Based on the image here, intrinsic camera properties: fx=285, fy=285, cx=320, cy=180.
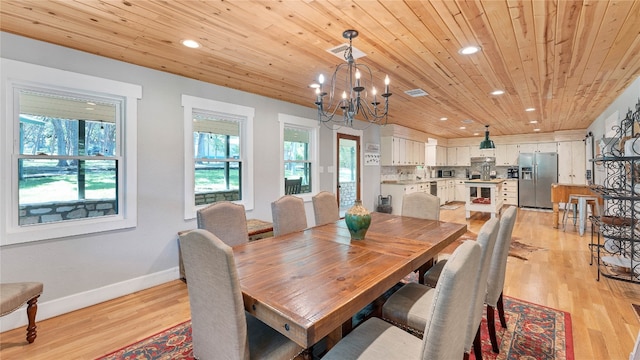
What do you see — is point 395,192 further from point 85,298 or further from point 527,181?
point 85,298

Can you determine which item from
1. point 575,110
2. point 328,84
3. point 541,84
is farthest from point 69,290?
point 575,110

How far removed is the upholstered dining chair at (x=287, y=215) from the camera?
8.82 ft

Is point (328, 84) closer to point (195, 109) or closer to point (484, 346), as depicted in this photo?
point (195, 109)

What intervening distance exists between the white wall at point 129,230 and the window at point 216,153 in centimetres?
11

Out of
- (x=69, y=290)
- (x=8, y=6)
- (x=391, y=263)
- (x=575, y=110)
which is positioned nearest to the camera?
(x=391, y=263)

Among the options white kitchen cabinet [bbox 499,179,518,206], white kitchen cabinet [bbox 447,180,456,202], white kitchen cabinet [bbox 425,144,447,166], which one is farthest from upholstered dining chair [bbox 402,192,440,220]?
white kitchen cabinet [bbox 447,180,456,202]

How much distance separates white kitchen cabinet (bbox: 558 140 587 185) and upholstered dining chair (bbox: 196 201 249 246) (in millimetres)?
9007

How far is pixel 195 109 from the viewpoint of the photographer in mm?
3453

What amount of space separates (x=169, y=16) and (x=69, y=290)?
2.50 metres

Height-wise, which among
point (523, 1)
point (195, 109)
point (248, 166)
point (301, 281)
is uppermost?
point (523, 1)

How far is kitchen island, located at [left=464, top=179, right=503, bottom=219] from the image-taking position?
6.31 metres

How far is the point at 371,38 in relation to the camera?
7.48ft

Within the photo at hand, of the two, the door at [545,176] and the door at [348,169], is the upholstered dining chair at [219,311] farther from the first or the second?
the door at [545,176]

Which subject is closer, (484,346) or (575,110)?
(484,346)
